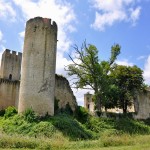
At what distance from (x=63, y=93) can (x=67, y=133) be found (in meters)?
10.0

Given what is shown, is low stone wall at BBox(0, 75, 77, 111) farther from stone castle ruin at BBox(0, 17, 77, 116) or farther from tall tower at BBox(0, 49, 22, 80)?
tall tower at BBox(0, 49, 22, 80)

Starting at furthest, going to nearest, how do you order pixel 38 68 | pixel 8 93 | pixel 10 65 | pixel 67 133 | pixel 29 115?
pixel 10 65 < pixel 8 93 < pixel 38 68 < pixel 29 115 < pixel 67 133

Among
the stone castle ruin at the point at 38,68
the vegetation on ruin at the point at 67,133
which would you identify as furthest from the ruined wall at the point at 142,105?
the stone castle ruin at the point at 38,68

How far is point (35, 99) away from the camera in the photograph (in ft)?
82.2

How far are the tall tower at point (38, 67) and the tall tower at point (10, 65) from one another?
18506 mm

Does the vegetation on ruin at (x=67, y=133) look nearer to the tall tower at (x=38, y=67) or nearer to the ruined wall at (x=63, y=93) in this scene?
the tall tower at (x=38, y=67)

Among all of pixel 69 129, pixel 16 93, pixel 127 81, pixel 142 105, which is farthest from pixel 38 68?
pixel 142 105

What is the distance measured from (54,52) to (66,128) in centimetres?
771

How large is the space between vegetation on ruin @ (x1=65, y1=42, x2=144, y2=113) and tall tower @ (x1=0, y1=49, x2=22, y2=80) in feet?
43.6

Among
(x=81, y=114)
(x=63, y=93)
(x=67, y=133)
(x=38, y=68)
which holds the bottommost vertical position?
(x=67, y=133)

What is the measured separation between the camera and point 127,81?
135ft

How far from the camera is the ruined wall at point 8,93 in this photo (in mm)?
32781

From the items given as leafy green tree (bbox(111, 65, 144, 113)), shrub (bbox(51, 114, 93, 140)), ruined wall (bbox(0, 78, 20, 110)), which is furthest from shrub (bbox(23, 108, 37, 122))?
leafy green tree (bbox(111, 65, 144, 113))

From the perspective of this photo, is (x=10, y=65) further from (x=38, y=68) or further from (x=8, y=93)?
(x=38, y=68)
